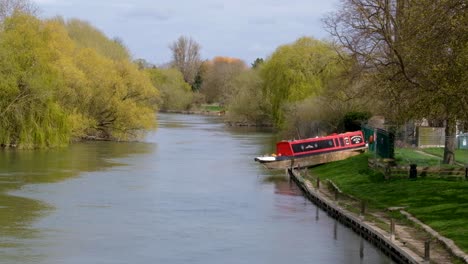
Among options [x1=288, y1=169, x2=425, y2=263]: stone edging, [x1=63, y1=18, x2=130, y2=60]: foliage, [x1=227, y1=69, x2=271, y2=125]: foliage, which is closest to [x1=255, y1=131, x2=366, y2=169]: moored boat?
[x1=288, y1=169, x2=425, y2=263]: stone edging

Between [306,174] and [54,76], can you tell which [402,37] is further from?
[54,76]

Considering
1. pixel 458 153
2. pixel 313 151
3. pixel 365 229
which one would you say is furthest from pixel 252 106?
pixel 365 229

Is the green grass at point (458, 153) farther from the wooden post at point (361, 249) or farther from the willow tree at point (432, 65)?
the wooden post at point (361, 249)

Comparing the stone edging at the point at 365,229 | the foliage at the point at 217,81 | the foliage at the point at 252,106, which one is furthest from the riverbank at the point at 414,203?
the foliage at the point at 217,81

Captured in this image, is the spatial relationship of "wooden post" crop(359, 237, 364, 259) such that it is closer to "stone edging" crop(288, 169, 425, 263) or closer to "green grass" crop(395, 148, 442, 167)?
"stone edging" crop(288, 169, 425, 263)

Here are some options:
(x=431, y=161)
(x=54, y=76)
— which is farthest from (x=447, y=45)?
(x=54, y=76)

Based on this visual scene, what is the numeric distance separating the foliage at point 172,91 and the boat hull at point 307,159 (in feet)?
357

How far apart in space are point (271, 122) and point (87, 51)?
33.7 m

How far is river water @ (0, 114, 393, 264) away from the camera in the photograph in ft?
79.8

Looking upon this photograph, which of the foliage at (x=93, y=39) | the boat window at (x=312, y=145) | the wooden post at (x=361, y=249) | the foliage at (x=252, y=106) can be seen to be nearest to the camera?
the wooden post at (x=361, y=249)

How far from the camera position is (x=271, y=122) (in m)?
103

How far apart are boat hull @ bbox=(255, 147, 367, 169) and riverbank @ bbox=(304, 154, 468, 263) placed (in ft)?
26.2

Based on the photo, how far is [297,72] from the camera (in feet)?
285

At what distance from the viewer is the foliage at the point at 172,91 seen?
6412 inches
